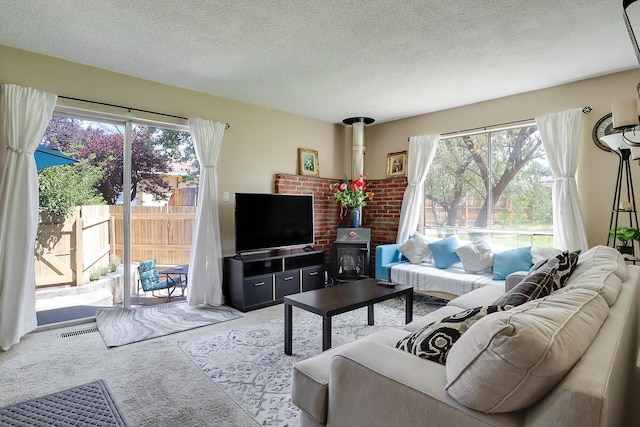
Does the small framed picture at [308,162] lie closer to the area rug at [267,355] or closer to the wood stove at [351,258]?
the wood stove at [351,258]

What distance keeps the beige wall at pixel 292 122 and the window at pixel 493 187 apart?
26 centimetres

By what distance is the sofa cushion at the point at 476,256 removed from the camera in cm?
388

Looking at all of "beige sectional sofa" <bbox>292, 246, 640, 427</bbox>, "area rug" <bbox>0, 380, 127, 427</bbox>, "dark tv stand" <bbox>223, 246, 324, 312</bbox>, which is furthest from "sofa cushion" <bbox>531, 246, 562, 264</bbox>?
"area rug" <bbox>0, 380, 127, 427</bbox>

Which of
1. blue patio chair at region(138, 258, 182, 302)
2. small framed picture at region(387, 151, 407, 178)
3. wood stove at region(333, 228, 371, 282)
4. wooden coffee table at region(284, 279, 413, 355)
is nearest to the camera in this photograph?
wooden coffee table at region(284, 279, 413, 355)

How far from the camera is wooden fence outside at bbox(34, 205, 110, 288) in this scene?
3.27m

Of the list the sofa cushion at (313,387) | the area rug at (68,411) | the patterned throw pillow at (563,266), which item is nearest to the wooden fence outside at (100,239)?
the area rug at (68,411)

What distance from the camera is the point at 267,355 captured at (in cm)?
270

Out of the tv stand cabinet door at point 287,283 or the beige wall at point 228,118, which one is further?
the tv stand cabinet door at point 287,283

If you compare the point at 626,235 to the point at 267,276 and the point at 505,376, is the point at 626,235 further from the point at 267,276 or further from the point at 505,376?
the point at 267,276

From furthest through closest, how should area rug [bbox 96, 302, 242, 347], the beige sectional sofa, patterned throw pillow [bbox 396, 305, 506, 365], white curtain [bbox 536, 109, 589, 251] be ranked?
1. white curtain [bbox 536, 109, 589, 251]
2. area rug [bbox 96, 302, 242, 347]
3. patterned throw pillow [bbox 396, 305, 506, 365]
4. the beige sectional sofa

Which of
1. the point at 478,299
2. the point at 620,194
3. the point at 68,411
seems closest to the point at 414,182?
the point at 620,194

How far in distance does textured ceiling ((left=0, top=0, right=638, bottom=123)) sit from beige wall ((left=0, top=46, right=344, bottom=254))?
134mm

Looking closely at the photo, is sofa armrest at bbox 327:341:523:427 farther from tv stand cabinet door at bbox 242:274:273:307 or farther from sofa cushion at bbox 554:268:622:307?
tv stand cabinet door at bbox 242:274:273:307

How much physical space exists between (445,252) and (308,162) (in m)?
2.31
